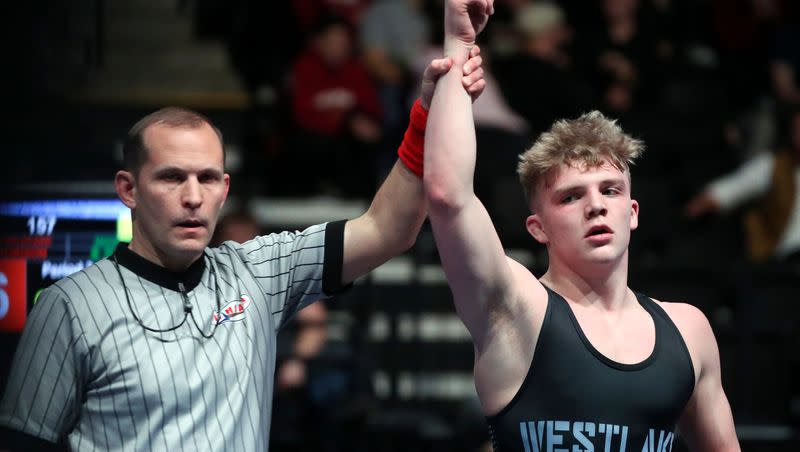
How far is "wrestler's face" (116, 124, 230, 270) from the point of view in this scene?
2.75 metres

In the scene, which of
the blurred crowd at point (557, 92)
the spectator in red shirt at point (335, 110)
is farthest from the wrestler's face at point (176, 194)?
the spectator in red shirt at point (335, 110)

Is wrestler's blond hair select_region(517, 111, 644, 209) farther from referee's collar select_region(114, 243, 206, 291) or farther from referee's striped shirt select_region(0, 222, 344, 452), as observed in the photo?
referee's collar select_region(114, 243, 206, 291)

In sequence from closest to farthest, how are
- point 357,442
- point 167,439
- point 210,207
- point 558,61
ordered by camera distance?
point 167,439
point 210,207
point 357,442
point 558,61

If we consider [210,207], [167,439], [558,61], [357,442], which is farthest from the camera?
[558,61]

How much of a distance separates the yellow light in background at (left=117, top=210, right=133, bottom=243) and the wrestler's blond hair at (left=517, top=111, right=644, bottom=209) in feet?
3.90

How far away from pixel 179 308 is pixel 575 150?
101 cm

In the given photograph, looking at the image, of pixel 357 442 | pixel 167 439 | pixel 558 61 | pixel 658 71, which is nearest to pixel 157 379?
pixel 167 439

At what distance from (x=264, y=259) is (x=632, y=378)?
93 cm

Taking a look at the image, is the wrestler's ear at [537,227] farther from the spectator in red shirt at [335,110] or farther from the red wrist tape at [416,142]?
the spectator in red shirt at [335,110]

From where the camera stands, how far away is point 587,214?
9.28 ft

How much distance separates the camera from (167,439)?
8.55 feet

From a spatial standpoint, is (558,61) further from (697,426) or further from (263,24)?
(697,426)

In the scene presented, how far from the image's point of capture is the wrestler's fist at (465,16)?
278 centimetres

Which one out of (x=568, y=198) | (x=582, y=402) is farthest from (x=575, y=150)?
(x=582, y=402)
